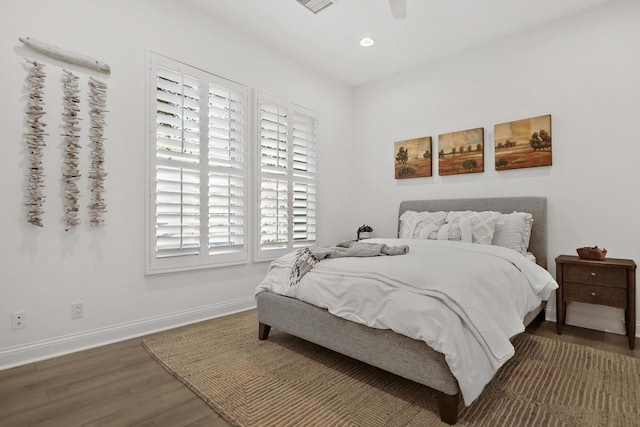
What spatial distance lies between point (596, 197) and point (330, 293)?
279 cm

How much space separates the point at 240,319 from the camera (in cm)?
323

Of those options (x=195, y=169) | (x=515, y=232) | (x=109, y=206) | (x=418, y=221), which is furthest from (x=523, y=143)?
(x=109, y=206)

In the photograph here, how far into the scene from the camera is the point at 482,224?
3193 millimetres

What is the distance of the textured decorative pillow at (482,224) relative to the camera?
3.15 meters

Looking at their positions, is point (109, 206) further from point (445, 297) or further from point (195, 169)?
point (445, 297)

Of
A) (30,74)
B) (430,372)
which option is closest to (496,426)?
(430,372)

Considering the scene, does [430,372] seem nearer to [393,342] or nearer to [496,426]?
[393,342]

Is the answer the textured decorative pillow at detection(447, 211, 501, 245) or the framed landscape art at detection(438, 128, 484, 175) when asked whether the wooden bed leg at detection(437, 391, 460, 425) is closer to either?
the textured decorative pillow at detection(447, 211, 501, 245)

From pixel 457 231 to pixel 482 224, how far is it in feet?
0.81

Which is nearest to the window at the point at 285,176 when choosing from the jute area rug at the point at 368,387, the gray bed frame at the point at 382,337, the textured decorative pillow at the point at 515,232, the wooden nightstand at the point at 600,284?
the gray bed frame at the point at 382,337

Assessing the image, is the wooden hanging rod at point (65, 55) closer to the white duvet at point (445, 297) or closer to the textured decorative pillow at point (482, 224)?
the white duvet at point (445, 297)

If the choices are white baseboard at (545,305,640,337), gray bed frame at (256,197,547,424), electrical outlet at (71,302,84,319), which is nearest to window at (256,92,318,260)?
gray bed frame at (256,197,547,424)

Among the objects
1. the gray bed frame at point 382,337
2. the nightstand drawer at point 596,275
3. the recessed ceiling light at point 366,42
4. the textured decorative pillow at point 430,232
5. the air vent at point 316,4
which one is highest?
the recessed ceiling light at point 366,42

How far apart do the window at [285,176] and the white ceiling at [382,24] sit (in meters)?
0.73
